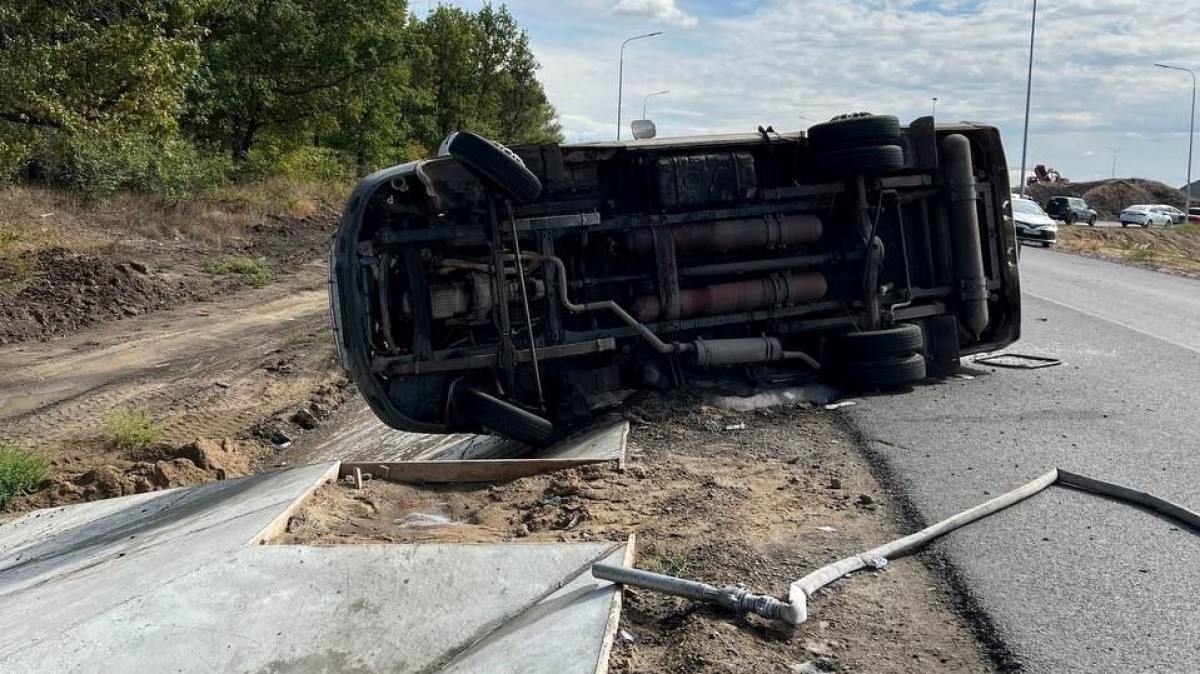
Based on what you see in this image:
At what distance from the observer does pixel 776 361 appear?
781 cm

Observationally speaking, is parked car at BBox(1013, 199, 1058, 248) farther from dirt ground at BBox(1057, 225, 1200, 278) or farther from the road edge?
the road edge

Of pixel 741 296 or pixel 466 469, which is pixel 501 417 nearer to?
pixel 466 469

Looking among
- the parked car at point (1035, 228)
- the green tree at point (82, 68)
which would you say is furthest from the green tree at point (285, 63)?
the parked car at point (1035, 228)

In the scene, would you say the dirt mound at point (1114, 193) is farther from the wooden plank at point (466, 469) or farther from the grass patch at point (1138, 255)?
the wooden plank at point (466, 469)

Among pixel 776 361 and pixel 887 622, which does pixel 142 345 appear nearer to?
pixel 776 361

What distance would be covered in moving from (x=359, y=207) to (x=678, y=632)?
13.2ft

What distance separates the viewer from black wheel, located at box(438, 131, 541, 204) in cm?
655

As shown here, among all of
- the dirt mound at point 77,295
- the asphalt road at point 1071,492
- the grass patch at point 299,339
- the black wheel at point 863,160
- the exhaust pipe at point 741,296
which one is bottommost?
the asphalt road at point 1071,492

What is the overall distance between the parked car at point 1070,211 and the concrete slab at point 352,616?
49.7 meters

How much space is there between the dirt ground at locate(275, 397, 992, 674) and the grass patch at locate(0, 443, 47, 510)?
12.1ft

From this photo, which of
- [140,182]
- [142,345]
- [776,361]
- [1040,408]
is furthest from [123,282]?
[1040,408]

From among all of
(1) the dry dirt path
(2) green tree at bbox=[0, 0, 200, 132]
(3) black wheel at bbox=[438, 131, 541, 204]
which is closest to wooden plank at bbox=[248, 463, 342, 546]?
(3) black wheel at bbox=[438, 131, 541, 204]

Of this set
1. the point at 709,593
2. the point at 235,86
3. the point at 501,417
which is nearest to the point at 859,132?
the point at 501,417

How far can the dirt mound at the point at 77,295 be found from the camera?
13.5 m
